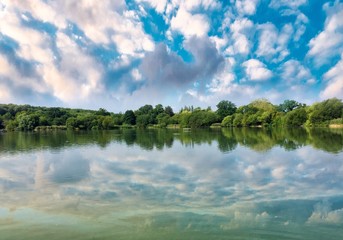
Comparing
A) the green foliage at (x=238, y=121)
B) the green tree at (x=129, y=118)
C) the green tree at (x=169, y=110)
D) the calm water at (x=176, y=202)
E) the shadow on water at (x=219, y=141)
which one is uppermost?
the green tree at (x=169, y=110)

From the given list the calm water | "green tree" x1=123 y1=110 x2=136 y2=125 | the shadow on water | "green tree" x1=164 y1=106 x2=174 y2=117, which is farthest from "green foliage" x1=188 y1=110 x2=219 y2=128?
the calm water

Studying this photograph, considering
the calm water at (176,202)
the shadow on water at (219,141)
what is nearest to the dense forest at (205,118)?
the shadow on water at (219,141)

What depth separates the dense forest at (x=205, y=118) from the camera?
2931 inches

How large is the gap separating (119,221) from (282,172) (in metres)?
9.79

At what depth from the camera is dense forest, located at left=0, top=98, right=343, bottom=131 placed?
244ft

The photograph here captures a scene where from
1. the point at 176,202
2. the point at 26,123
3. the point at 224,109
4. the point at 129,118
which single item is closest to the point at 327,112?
the point at 224,109

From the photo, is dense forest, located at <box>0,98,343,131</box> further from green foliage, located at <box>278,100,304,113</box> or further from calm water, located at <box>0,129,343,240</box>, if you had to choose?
calm water, located at <box>0,129,343,240</box>

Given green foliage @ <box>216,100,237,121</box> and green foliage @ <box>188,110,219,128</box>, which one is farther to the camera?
green foliage @ <box>216,100,237,121</box>

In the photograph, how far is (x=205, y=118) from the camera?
10406 cm

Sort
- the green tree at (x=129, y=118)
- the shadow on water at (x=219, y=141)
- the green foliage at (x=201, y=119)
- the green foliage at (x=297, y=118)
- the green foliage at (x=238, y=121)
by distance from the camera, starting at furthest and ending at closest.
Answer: the green tree at (x=129, y=118), the green foliage at (x=201, y=119), the green foliage at (x=238, y=121), the green foliage at (x=297, y=118), the shadow on water at (x=219, y=141)

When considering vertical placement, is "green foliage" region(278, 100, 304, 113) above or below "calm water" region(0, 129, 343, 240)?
above

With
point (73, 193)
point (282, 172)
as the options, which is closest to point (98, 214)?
point (73, 193)

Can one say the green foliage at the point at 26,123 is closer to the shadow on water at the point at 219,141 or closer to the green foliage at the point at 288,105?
the shadow on water at the point at 219,141

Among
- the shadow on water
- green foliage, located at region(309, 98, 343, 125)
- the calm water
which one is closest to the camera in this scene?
the calm water
